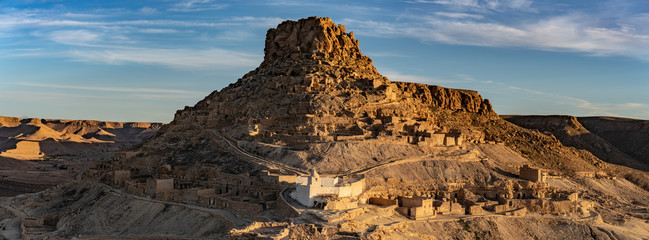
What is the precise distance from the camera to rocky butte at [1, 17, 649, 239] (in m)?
41.3

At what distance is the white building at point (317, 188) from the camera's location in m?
39.2

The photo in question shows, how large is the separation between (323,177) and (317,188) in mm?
2684

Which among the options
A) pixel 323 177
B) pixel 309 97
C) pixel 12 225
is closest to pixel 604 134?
pixel 309 97

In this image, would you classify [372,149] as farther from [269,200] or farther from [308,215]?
[308,215]

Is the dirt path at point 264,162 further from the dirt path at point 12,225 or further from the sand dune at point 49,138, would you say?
the sand dune at point 49,138

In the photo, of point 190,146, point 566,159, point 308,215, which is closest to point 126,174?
point 190,146

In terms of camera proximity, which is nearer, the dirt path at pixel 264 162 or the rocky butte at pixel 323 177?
the rocky butte at pixel 323 177

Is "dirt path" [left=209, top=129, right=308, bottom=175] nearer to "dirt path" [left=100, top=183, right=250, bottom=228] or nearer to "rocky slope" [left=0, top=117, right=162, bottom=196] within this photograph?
"dirt path" [left=100, top=183, right=250, bottom=228]

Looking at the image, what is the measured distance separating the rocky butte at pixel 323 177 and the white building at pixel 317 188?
0.11 m

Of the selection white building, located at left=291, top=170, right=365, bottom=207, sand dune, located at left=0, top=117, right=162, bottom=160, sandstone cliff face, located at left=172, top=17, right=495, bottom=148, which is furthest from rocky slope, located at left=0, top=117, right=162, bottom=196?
white building, located at left=291, top=170, right=365, bottom=207

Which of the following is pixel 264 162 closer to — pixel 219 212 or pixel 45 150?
pixel 219 212

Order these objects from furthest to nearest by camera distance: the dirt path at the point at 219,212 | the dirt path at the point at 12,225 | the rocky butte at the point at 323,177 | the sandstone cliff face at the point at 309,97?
1. the sandstone cliff face at the point at 309,97
2. the dirt path at the point at 12,225
3. the rocky butte at the point at 323,177
4. the dirt path at the point at 219,212

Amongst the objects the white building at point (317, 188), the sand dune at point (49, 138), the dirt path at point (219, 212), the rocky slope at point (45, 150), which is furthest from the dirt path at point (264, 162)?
the sand dune at point (49, 138)

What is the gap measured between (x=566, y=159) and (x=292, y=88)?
1525 inches
